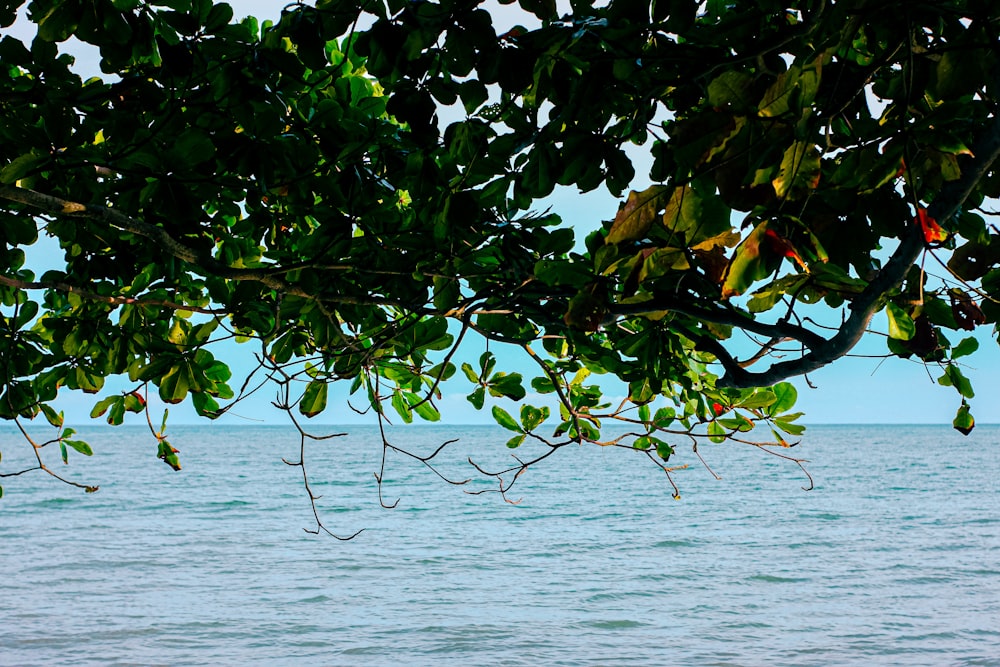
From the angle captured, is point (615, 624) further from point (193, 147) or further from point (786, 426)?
point (193, 147)

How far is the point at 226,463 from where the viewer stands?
38688mm

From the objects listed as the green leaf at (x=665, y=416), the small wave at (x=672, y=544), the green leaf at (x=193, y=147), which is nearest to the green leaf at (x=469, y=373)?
the green leaf at (x=665, y=416)

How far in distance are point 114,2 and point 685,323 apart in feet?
5.08

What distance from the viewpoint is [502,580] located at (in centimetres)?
1234

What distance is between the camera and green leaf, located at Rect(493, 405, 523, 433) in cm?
311

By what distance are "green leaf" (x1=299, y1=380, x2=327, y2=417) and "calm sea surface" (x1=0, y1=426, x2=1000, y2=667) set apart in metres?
6.58

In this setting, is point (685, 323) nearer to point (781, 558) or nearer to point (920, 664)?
point (920, 664)

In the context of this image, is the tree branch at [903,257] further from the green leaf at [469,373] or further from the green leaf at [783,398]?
the green leaf at [469,373]

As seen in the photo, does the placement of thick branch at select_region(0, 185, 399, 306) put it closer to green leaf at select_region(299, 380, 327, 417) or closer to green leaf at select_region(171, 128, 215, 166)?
green leaf at select_region(171, 128, 215, 166)

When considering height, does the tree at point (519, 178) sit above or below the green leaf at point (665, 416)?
above

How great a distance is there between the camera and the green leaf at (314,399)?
9.06ft

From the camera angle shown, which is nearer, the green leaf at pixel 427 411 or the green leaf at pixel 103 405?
the green leaf at pixel 427 411

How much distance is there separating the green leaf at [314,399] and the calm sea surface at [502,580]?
6583 millimetres

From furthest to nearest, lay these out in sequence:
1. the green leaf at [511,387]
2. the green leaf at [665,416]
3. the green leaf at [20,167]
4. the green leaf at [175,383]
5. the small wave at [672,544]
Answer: the small wave at [672,544] → the green leaf at [665,416] → the green leaf at [511,387] → the green leaf at [175,383] → the green leaf at [20,167]
